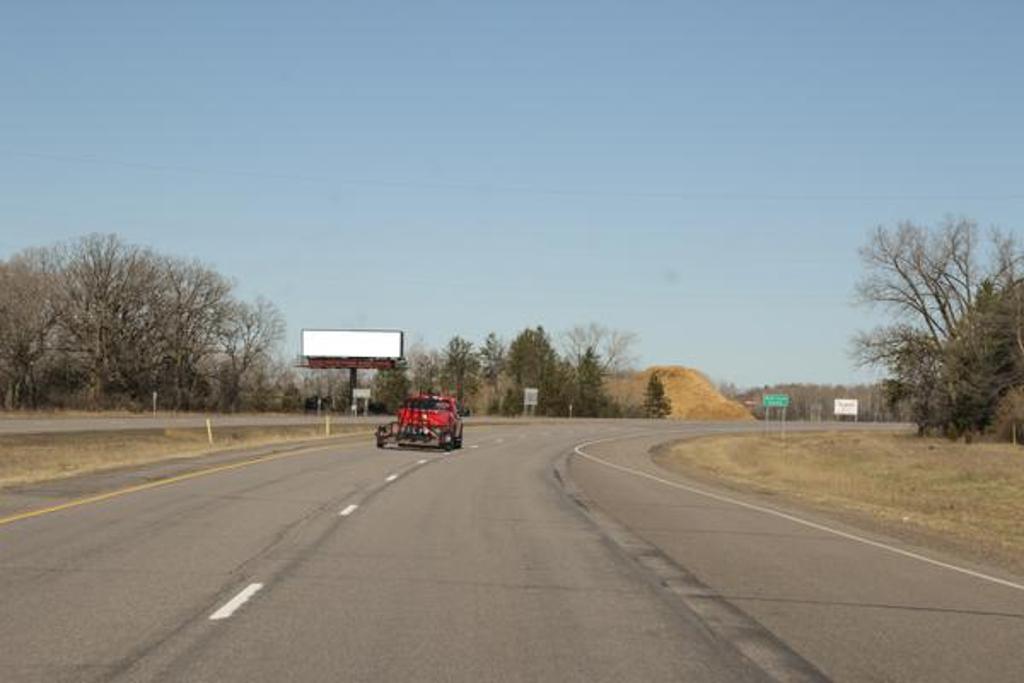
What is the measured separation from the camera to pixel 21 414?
229 ft

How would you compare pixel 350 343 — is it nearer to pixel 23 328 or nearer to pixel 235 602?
pixel 23 328

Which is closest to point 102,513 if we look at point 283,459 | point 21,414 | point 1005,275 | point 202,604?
point 202,604

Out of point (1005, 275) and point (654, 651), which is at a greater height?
point (1005, 275)

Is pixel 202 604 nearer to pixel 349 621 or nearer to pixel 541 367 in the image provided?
pixel 349 621

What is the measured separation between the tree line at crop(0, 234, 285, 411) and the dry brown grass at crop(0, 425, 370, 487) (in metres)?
39.2

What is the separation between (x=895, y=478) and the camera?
47.9 meters

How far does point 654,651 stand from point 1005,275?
85.5 meters

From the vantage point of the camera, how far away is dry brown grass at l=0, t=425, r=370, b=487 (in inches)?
1195

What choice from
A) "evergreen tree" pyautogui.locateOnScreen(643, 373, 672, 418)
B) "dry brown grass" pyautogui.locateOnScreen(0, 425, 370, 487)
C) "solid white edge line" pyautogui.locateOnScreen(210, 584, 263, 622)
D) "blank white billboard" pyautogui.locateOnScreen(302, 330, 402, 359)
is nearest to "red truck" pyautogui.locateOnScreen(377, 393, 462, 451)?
"dry brown grass" pyautogui.locateOnScreen(0, 425, 370, 487)

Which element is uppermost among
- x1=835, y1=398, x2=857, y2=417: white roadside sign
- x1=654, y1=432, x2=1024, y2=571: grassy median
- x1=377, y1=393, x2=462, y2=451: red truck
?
x1=835, y1=398, x2=857, y2=417: white roadside sign

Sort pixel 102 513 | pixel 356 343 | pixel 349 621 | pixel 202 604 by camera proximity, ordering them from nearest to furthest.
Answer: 1. pixel 349 621
2. pixel 202 604
3. pixel 102 513
4. pixel 356 343

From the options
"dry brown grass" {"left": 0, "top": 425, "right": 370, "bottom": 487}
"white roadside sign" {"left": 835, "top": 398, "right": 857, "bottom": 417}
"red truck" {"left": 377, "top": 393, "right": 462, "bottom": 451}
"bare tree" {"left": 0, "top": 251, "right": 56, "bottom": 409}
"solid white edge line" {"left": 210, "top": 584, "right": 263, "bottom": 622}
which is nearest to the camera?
"solid white edge line" {"left": 210, "top": 584, "right": 263, "bottom": 622}

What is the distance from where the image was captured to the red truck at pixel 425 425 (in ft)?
151

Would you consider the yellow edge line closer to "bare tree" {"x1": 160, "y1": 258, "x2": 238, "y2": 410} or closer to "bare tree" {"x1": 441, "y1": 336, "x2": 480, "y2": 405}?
"bare tree" {"x1": 160, "y1": 258, "x2": 238, "y2": 410}
